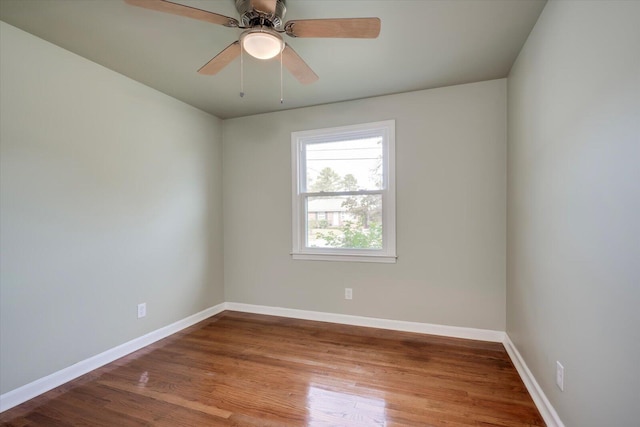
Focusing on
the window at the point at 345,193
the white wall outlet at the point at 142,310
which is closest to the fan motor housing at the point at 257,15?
the window at the point at 345,193

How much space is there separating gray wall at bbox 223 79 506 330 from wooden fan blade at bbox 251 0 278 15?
1793 mm

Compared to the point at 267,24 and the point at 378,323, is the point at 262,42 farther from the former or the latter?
the point at 378,323

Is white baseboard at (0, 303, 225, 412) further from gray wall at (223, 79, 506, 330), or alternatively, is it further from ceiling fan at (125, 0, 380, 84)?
ceiling fan at (125, 0, 380, 84)

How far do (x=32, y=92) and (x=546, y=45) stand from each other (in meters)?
3.31

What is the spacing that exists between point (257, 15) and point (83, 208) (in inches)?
76.8

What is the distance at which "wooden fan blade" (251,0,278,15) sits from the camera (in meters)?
1.47

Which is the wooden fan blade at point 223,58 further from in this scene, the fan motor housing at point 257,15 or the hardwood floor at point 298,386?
the hardwood floor at point 298,386

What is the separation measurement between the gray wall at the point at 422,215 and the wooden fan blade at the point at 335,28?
160 centimetres

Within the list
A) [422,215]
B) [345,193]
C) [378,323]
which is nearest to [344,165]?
[345,193]

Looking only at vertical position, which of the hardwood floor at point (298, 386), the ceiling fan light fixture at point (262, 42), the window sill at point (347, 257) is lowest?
the hardwood floor at point (298, 386)

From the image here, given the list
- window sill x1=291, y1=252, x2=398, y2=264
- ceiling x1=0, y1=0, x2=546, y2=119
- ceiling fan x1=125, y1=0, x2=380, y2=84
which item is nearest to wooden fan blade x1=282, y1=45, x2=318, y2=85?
ceiling fan x1=125, y1=0, x2=380, y2=84

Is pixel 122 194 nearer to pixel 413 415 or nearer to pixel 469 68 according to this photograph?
pixel 413 415

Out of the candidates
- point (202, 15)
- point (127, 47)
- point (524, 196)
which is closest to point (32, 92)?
point (127, 47)

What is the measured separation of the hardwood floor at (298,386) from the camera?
5.79 feet
